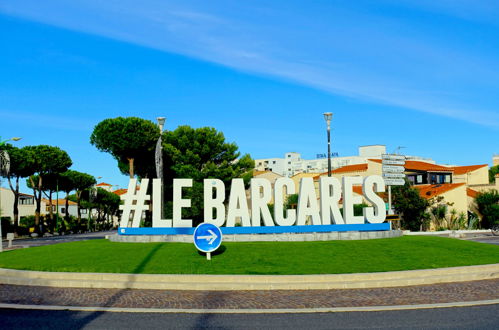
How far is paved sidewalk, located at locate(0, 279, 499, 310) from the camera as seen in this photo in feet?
42.9

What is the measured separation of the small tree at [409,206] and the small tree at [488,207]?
13.0 meters

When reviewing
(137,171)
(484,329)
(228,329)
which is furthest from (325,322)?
(137,171)

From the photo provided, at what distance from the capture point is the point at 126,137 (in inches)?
2377

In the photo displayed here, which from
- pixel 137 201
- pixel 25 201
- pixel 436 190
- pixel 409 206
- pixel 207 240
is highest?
pixel 25 201

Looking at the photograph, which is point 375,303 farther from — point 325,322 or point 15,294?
point 15,294

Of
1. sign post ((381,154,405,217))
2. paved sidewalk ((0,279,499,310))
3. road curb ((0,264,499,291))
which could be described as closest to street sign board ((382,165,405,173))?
sign post ((381,154,405,217))

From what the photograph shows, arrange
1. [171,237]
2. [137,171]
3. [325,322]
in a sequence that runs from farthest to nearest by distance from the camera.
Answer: [137,171] → [171,237] → [325,322]

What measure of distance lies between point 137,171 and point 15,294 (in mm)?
53155

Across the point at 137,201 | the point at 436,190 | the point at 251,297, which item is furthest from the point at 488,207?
the point at 251,297

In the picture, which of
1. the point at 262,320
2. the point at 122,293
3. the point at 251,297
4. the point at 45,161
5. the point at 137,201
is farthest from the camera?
the point at 45,161

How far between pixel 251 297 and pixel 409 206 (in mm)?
42171

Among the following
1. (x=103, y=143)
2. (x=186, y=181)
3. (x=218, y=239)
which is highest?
(x=103, y=143)

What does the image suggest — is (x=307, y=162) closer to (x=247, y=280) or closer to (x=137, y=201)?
(x=137, y=201)

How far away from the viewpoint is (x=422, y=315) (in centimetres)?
1153
